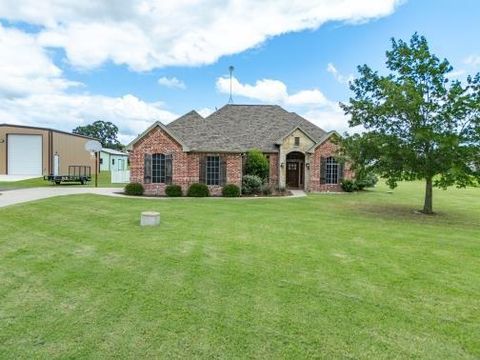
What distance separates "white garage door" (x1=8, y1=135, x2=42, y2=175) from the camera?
33656mm

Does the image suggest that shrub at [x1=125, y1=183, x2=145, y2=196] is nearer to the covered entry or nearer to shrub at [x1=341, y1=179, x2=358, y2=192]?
the covered entry

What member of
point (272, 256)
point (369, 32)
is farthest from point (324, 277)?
point (369, 32)

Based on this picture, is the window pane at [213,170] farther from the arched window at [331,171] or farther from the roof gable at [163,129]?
the arched window at [331,171]

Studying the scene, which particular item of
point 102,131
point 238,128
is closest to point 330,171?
point 238,128

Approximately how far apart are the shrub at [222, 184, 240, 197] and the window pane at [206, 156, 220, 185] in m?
1.14

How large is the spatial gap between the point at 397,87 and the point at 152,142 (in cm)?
1337

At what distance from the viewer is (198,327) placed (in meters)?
4.55

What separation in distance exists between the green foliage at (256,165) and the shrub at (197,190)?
13.5 ft

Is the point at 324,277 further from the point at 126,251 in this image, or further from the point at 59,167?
the point at 59,167

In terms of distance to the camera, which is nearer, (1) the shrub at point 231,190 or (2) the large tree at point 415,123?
(2) the large tree at point 415,123

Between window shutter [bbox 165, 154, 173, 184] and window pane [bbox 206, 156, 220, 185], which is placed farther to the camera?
window pane [bbox 206, 156, 220, 185]

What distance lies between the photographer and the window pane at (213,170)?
72.5 ft

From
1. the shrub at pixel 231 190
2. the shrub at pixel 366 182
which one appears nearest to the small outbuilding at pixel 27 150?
the shrub at pixel 231 190

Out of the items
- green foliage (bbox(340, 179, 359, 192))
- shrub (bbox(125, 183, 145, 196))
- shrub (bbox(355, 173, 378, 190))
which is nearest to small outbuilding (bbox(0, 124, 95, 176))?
shrub (bbox(125, 183, 145, 196))
